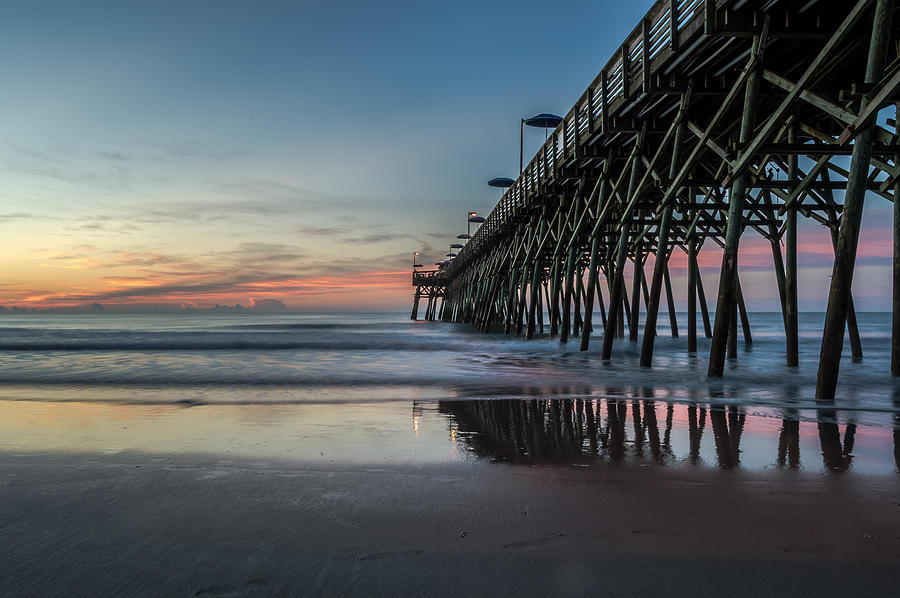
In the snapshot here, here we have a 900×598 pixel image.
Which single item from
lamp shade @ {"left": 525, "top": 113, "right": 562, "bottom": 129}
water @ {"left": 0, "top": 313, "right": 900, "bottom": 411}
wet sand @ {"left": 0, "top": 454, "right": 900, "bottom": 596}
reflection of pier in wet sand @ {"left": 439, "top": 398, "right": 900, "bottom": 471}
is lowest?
water @ {"left": 0, "top": 313, "right": 900, "bottom": 411}

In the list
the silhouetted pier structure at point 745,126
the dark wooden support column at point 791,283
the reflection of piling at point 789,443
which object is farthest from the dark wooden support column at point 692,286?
the reflection of piling at point 789,443

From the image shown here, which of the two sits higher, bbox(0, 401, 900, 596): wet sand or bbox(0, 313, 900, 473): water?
bbox(0, 401, 900, 596): wet sand

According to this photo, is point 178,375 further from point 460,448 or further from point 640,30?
point 640,30

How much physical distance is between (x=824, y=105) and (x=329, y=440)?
250 inches

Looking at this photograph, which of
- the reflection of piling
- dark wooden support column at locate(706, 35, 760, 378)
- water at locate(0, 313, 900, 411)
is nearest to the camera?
the reflection of piling

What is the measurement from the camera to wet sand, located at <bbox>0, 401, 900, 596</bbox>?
2301mm

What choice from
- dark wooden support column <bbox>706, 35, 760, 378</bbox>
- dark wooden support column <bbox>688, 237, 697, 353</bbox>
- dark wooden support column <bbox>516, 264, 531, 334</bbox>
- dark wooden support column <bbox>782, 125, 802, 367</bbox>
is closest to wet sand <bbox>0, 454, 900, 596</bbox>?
dark wooden support column <bbox>706, 35, 760, 378</bbox>

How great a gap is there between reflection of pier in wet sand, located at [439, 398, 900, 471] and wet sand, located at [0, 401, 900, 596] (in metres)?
0.04

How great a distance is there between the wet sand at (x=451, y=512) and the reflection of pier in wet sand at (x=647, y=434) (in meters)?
0.04

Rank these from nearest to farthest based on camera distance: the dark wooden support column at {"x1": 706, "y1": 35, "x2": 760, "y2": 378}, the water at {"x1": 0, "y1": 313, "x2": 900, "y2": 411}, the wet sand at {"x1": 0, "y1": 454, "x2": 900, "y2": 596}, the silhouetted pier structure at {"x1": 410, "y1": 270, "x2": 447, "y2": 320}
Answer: the wet sand at {"x1": 0, "y1": 454, "x2": 900, "y2": 596}, the dark wooden support column at {"x1": 706, "y1": 35, "x2": 760, "y2": 378}, the water at {"x1": 0, "y1": 313, "x2": 900, "y2": 411}, the silhouetted pier structure at {"x1": 410, "y1": 270, "x2": 447, "y2": 320}

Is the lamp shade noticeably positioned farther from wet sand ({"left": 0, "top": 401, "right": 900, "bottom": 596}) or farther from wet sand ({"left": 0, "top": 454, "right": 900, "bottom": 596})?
wet sand ({"left": 0, "top": 454, "right": 900, "bottom": 596})

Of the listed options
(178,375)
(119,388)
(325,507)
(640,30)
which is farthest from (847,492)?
(178,375)

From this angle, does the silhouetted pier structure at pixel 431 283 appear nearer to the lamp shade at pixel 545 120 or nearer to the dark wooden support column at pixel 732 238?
the lamp shade at pixel 545 120

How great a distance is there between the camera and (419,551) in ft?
8.38
